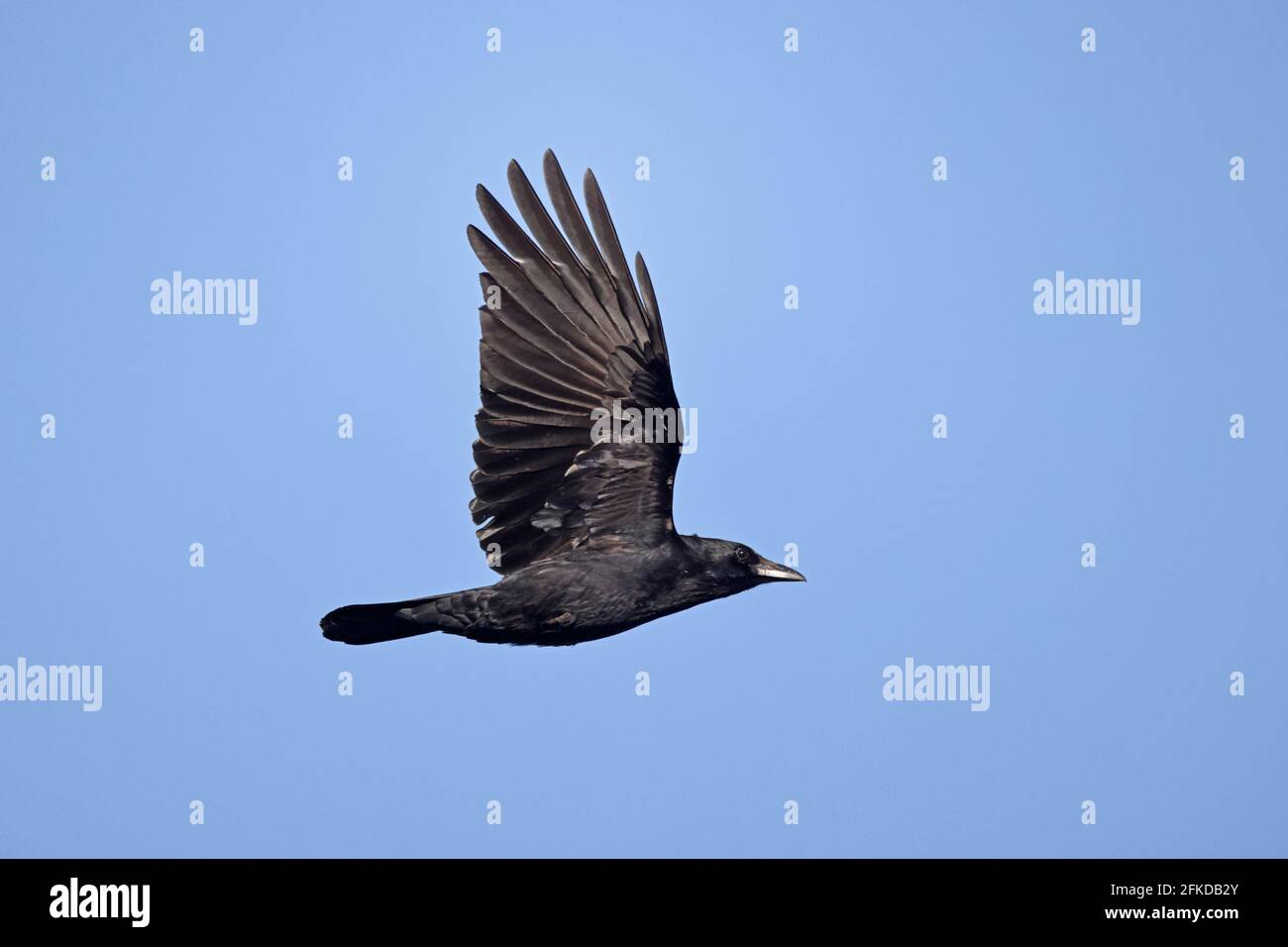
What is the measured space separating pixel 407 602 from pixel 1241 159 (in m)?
14.3

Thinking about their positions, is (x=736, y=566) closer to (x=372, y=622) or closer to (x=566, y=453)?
(x=566, y=453)

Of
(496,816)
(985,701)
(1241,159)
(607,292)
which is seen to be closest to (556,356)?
(607,292)

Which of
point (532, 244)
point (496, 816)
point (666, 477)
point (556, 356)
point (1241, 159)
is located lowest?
point (496, 816)

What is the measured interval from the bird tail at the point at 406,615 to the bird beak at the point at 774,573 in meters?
2.80

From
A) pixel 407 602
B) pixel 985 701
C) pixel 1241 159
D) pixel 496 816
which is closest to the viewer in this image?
pixel 407 602

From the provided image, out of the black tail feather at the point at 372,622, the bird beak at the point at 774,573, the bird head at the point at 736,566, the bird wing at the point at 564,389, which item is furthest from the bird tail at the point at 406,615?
the bird beak at the point at 774,573

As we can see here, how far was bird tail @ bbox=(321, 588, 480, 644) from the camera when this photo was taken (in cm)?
1482

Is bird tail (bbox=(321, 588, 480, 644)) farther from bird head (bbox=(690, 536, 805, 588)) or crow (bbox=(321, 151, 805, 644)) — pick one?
bird head (bbox=(690, 536, 805, 588))

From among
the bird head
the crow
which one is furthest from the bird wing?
the bird head

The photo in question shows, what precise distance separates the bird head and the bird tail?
2203 millimetres

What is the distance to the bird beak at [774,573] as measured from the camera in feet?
51.8

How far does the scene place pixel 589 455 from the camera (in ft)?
49.3

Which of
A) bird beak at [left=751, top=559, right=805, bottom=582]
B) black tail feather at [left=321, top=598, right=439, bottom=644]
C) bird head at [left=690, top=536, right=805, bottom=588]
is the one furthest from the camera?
bird beak at [left=751, top=559, right=805, bottom=582]

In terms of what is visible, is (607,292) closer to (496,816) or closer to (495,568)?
(495,568)
